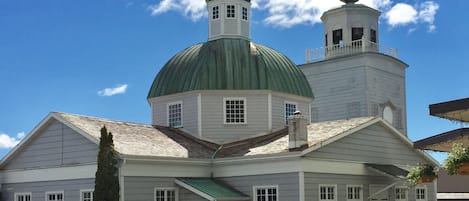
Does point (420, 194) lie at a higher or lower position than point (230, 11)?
lower

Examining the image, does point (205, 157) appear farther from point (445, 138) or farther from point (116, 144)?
point (445, 138)

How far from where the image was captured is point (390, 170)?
29766mm

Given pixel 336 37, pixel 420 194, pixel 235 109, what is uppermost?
pixel 336 37

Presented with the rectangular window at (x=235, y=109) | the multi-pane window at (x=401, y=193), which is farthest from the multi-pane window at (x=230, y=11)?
the multi-pane window at (x=401, y=193)

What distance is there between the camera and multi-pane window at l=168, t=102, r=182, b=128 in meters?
33.4

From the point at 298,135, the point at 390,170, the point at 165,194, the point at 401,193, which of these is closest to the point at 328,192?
the point at 298,135

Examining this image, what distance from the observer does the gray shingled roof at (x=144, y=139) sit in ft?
89.9

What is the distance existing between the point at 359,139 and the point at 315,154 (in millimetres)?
3169

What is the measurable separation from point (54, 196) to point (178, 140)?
5.45 metres

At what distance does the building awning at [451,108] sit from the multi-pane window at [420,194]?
662 inches

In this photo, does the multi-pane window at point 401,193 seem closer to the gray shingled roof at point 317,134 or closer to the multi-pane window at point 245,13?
the gray shingled roof at point 317,134

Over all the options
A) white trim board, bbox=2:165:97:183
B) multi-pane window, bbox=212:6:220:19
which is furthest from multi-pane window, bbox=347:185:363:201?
multi-pane window, bbox=212:6:220:19

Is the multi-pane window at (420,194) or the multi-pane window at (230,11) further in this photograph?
the multi-pane window at (230,11)

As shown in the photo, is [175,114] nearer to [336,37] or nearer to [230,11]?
[230,11]
